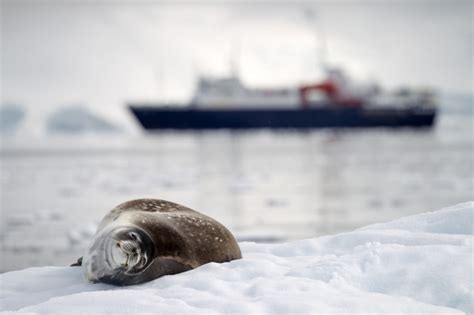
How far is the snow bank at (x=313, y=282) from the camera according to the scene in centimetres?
236

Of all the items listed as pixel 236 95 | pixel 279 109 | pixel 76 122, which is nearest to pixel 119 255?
pixel 279 109

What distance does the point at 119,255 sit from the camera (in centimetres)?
285

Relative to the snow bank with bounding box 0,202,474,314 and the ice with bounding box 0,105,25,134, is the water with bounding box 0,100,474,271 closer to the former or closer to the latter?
the snow bank with bounding box 0,202,474,314

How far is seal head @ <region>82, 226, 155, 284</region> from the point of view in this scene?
2834 mm

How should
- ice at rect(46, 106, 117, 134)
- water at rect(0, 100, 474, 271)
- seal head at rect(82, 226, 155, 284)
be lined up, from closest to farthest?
seal head at rect(82, 226, 155, 284)
water at rect(0, 100, 474, 271)
ice at rect(46, 106, 117, 134)

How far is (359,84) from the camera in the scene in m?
56.8

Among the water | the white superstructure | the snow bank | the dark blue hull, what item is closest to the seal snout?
the snow bank

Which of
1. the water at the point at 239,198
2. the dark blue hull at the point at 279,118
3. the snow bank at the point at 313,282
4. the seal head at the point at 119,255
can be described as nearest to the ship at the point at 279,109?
the dark blue hull at the point at 279,118

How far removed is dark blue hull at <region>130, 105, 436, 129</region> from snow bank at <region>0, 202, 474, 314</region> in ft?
148

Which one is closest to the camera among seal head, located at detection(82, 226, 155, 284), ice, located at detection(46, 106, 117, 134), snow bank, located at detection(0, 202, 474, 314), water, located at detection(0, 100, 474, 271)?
snow bank, located at detection(0, 202, 474, 314)

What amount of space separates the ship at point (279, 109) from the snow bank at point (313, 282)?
4497cm

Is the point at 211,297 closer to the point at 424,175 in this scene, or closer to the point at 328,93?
the point at 424,175

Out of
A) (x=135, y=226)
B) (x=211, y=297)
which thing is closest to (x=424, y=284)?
(x=211, y=297)

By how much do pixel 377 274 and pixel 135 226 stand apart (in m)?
Answer: 1.15
